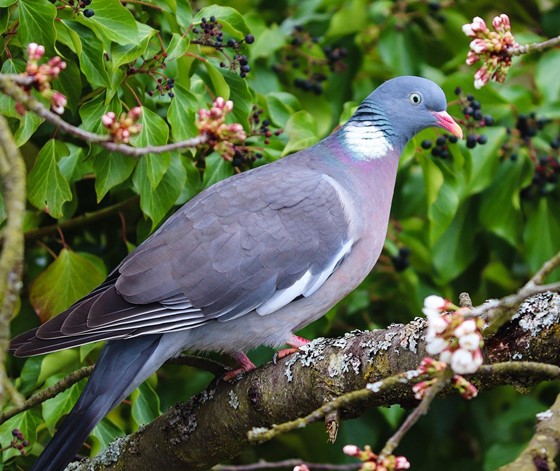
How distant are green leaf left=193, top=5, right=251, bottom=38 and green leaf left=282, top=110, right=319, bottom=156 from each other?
1.29ft

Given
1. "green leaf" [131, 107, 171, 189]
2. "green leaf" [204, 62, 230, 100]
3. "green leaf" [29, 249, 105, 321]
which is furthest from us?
"green leaf" [29, 249, 105, 321]

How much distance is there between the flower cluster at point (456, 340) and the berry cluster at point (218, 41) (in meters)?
1.61

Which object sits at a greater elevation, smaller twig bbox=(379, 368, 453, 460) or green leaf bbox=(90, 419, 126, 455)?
smaller twig bbox=(379, 368, 453, 460)

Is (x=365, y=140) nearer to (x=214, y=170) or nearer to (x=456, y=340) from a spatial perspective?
(x=214, y=170)

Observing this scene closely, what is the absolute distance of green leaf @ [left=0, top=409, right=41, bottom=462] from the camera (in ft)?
9.68

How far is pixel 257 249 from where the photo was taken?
3201 millimetres

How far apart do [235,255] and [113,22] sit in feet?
2.97

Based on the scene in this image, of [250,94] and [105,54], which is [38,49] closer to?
[105,54]

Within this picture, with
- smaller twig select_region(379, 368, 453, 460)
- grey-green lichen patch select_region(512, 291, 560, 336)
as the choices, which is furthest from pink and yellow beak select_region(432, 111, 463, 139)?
smaller twig select_region(379, 368, 453, 460)

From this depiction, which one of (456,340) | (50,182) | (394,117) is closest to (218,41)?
(50,182)

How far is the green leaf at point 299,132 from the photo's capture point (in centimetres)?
341

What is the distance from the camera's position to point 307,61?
4188 mm

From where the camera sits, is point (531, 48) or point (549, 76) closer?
point (531, 48)

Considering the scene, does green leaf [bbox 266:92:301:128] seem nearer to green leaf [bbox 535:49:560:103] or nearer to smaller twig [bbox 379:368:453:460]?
green leaf [bbox 535:49:560:103]
